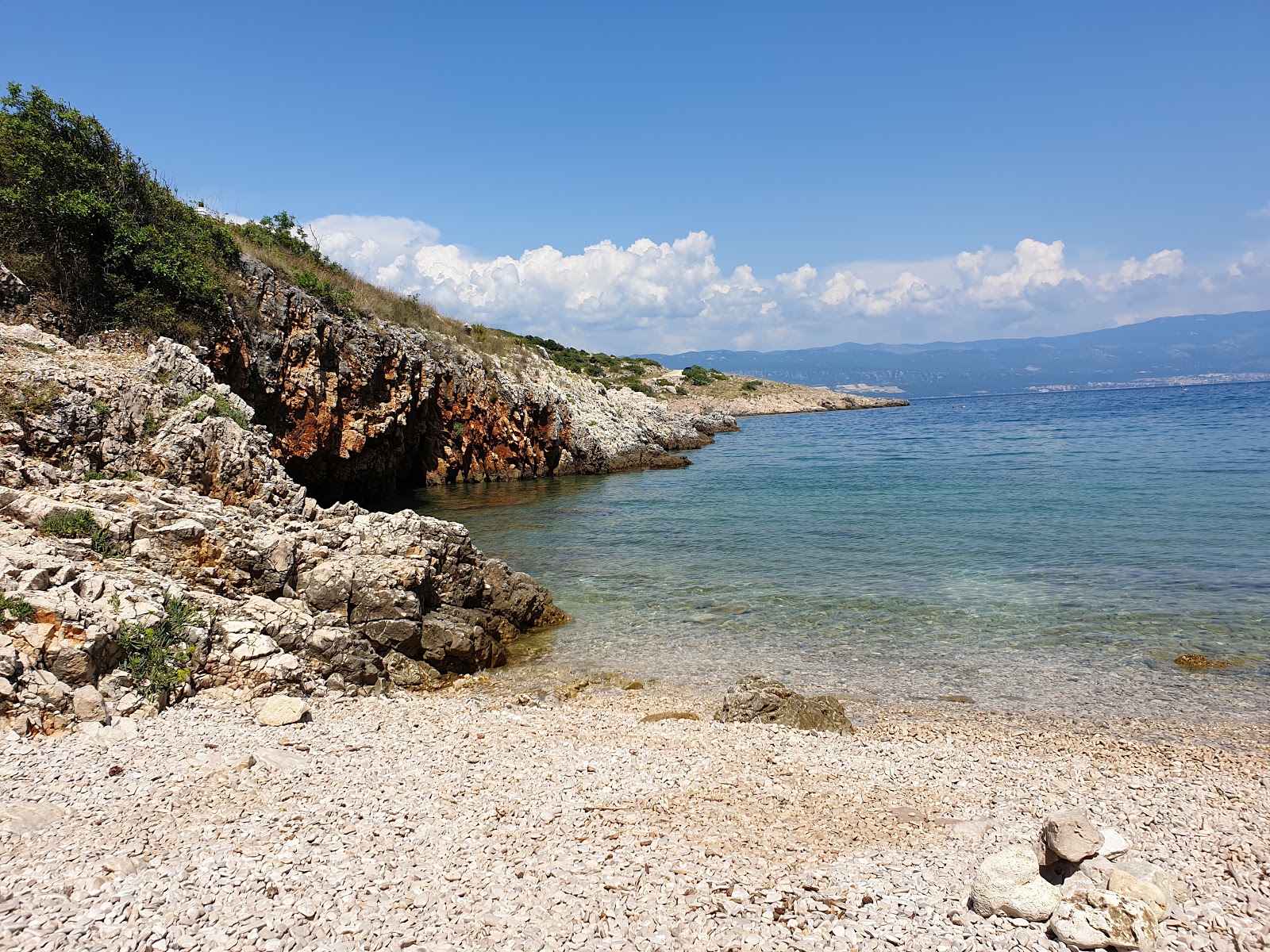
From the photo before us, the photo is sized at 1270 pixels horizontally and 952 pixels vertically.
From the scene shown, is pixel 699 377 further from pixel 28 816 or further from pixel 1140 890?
pixel 28 816

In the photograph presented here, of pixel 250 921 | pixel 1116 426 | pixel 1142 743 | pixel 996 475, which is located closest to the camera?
pixel 250 921

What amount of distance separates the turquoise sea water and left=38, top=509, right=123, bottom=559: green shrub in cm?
741

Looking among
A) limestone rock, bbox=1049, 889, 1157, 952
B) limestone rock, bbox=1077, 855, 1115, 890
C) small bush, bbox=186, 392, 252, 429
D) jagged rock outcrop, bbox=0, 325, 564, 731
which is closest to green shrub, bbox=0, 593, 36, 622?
jagged rock outcrop, bbox=0, 325, 564, 731

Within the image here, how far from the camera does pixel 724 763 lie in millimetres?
8461

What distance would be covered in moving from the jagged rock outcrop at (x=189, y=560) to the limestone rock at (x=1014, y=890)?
28.1 feet

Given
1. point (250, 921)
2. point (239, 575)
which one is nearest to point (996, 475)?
point (239, 575)

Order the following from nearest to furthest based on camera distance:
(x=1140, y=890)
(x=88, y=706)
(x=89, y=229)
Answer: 1. (x=1140, y=890)
2. (x=88, y=706)
3. (x=89, y=229)

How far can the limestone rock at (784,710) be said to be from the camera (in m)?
10.3

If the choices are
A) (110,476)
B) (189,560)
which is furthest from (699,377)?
(189,560)

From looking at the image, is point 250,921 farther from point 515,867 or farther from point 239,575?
point 239,575

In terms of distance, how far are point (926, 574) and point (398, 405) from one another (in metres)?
25.0

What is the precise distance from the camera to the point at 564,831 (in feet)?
21.7

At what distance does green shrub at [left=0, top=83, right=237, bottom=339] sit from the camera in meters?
19.0

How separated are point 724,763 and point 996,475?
33719mm
